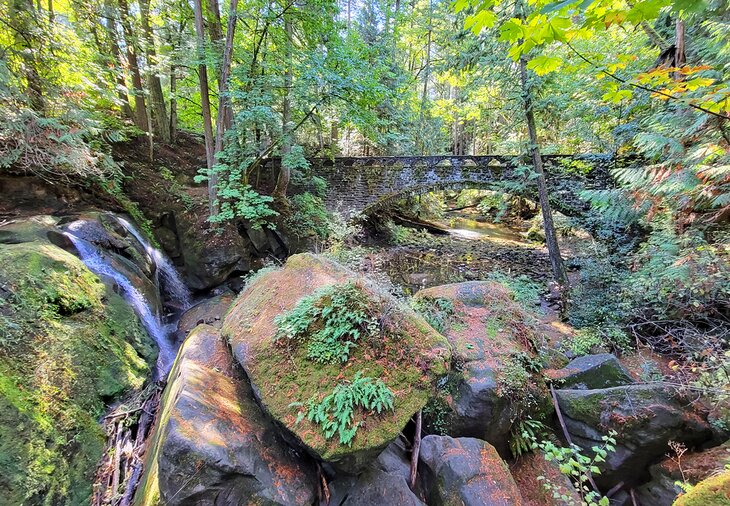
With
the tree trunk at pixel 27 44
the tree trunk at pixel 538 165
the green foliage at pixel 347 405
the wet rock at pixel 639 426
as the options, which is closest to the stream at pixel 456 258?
the tree trunk at pixel 538 165

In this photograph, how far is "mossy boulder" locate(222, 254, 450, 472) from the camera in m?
2.62

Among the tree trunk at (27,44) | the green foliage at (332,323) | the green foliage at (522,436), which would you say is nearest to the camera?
the green foliage at (332,323)

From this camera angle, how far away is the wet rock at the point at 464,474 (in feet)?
10.1

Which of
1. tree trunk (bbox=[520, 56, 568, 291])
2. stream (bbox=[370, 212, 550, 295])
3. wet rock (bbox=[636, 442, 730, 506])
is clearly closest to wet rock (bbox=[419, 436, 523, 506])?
wet rock (bbox=[636, 442, 730, 506])

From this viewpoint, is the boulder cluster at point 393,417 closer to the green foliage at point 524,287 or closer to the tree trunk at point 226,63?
the green foliage at point 524,287

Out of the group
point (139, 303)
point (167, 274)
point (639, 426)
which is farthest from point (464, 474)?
point (167, 274)

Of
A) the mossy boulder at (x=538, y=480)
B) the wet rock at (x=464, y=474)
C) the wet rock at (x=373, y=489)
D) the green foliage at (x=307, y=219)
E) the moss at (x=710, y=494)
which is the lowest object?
the mossy boulder at (x=538, y=480)

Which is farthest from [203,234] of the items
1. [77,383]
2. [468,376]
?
[468,376]

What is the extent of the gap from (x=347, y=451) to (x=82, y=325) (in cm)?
421

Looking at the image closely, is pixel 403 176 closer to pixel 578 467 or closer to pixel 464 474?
pixel 464 474

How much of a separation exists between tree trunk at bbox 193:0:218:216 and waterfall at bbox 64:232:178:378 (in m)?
2.93

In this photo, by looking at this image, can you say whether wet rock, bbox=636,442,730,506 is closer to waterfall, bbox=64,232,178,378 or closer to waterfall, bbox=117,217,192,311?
waterfall, bbox=64,232,178,378

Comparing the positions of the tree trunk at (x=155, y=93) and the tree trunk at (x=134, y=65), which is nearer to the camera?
the tree trunk at (x=134, y=65)

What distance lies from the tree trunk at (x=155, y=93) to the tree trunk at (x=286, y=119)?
3.85m
